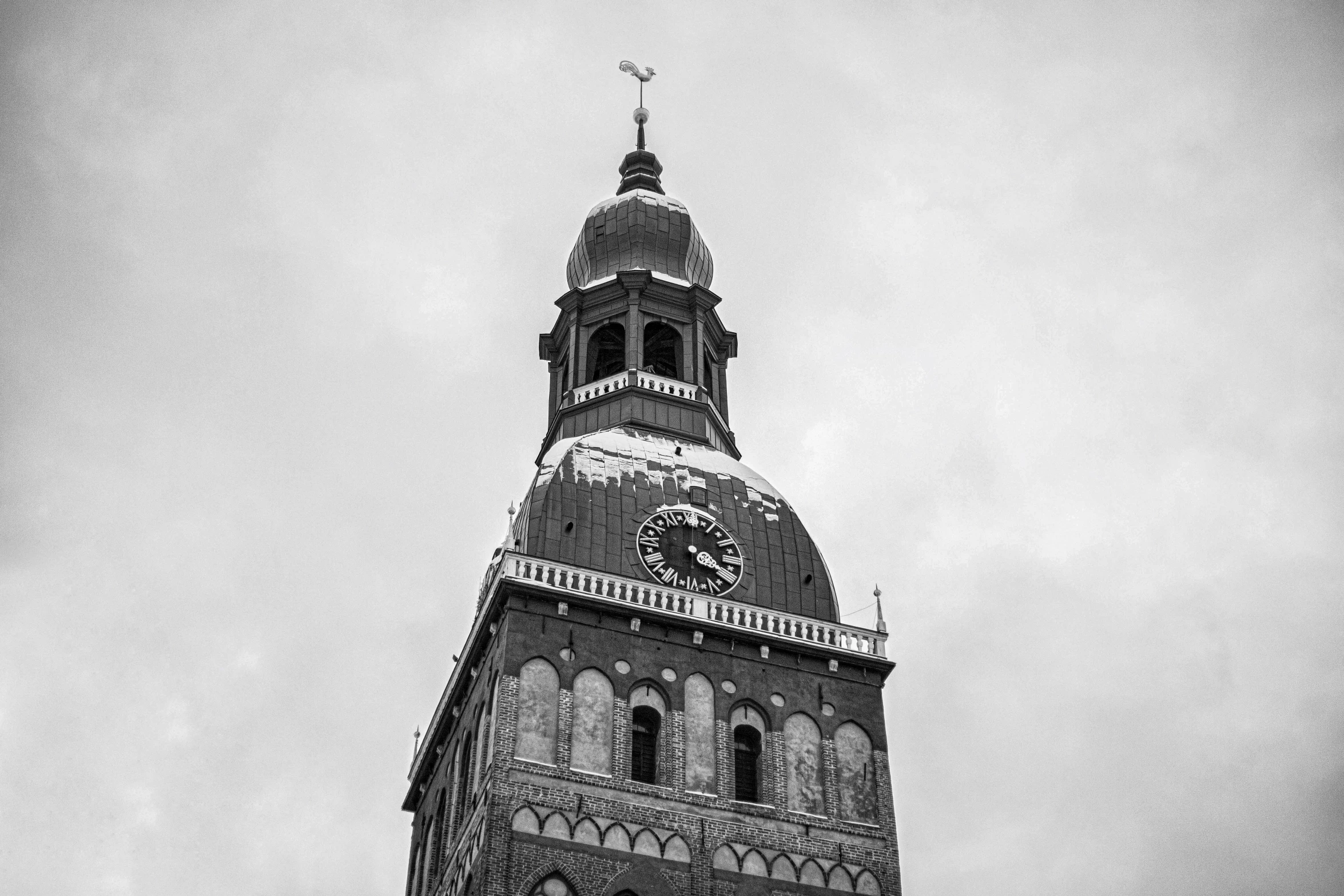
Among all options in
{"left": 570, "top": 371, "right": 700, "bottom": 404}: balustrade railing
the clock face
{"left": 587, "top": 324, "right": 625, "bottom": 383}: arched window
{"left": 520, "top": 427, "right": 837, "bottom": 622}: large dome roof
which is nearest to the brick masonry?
the clock face

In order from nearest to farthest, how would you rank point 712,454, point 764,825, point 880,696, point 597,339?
1. point 764,825
2. point 880,696
3. point 712,454
4. point 597,339

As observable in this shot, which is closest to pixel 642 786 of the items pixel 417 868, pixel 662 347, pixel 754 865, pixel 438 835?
pixel 754 865

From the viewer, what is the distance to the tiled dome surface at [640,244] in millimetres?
72562

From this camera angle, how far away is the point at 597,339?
7100cm

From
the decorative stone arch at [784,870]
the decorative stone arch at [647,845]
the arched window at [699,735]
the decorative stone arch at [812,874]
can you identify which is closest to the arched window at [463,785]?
the decorative stone arch at [647,845]

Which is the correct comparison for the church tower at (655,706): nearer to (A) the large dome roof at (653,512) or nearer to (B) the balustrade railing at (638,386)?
(A) the large dome roof at (653,512)

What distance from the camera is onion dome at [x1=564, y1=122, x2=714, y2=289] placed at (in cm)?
7256

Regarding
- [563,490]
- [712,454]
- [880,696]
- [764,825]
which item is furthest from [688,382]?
[764,825]

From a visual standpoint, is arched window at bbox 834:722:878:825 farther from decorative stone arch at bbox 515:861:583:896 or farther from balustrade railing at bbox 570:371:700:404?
balustrade railing at bbox 570:371:700:404

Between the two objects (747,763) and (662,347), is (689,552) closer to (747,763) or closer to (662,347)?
(747,763)

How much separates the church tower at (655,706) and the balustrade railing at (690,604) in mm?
61

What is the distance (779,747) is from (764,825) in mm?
2780

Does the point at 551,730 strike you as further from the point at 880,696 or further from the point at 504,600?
the point at 880,696

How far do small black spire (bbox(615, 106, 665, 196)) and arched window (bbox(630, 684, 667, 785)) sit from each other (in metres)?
27.3
